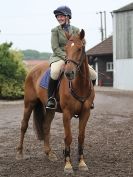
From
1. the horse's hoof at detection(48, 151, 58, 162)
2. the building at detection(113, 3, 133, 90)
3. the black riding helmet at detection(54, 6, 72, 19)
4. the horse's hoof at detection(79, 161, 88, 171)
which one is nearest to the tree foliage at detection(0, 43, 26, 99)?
the horse's hoof at detection(48, 151, 58, 162)

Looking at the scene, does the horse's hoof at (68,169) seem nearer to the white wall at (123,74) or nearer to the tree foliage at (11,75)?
the tree foliage at (11,75)

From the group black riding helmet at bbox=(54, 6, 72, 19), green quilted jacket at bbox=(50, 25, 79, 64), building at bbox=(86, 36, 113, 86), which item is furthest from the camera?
building at bbox=(86, 36, 113, 86)

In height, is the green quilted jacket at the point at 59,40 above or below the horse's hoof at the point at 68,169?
above

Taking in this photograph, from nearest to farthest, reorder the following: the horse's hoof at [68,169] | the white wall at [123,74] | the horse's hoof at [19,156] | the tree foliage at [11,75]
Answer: the horse's hoof at [68,169] → the horse's hoof at [19,156] → the tree foliage at [11,75] → the white wall at [123,74]

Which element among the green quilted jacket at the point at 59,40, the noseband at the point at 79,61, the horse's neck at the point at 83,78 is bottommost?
the horse's neck at the point at 83,78

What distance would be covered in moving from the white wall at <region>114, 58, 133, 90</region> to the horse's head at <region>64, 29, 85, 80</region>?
1510 inches

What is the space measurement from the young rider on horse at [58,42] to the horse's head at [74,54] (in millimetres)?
580

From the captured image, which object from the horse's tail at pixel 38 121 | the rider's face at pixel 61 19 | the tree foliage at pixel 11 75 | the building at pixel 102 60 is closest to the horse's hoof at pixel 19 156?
the horse's tail at pixel 38 121

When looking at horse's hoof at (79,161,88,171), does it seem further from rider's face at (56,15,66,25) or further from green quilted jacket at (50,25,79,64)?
rider's face at (56,15,66,25)

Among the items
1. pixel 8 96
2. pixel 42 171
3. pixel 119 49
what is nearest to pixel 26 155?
pixel 42 171

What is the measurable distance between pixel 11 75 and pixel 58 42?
59.8ft

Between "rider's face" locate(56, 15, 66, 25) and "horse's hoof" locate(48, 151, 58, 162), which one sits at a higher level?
"rider's face" locate(56, 15, 66, 25)

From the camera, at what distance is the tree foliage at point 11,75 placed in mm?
25734

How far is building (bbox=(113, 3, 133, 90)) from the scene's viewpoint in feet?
150
